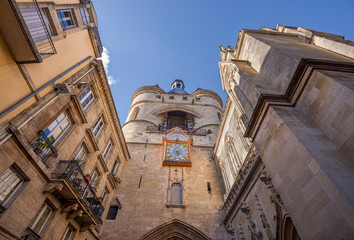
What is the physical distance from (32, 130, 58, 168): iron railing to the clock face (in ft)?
30.0

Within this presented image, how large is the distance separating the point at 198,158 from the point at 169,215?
5.41m

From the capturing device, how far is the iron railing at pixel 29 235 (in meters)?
4.68

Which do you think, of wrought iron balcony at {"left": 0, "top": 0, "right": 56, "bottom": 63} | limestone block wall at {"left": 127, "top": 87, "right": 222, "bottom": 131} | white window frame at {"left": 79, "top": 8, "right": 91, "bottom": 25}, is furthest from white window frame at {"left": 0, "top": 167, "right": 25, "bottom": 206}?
limestone block wall at {"left": 127, "top": 87, "right": 222, "bottom": 131}

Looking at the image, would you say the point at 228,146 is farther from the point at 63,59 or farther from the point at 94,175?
the point at 63,59

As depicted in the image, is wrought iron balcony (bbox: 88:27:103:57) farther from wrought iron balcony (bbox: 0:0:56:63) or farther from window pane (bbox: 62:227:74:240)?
window pane (bbox: 62:227:74:240)

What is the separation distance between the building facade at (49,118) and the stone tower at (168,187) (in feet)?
8.39

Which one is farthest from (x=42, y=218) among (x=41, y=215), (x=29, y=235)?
(x=29, y=235)

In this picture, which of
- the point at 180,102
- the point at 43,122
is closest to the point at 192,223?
the point at 43,122

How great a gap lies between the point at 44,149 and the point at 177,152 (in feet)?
33.1

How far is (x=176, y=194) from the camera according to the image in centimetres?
1202

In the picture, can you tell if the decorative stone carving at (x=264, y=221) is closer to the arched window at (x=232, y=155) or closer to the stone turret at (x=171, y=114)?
the arched window at (x=232, y=155)

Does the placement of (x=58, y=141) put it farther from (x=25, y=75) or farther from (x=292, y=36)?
(x=292, y=36)

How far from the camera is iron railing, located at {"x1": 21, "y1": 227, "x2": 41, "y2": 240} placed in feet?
15.4

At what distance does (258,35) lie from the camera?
869cm
